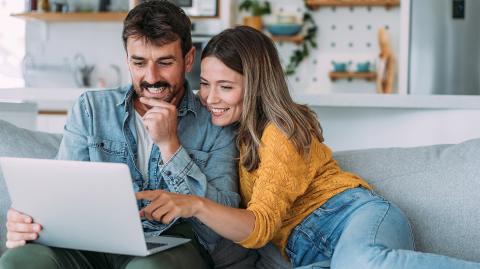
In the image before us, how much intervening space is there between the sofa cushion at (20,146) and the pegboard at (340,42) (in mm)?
3773

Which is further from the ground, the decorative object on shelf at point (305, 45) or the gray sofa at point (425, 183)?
the decorative object on shelf at point (305, 45)

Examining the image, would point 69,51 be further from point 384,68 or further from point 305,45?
point 384,68

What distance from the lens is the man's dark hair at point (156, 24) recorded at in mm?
2105

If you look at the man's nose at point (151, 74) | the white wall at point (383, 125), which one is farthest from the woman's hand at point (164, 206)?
the white wall at point (383, 125)

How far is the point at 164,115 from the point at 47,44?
182 inches

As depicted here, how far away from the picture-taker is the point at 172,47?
2.14 metres

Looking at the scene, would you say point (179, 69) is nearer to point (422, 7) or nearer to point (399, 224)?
point (399, 224)

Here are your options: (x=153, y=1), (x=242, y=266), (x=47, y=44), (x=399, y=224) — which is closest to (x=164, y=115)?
(x=153, y=1)

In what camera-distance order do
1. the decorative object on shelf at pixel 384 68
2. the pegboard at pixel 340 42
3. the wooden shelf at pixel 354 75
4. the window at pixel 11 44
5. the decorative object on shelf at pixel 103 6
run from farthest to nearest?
1. the window at pixel 11 44
2. the decorative object on shelf at pixel 103 6
3. the pegboard at pixel 340 42
4. the wooden shelf at pixel 354 75
5. the decorative object on shelf at pixel 384 68

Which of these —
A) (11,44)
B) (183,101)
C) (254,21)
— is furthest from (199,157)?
(11,44)

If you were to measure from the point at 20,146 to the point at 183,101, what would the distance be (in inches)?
20.3

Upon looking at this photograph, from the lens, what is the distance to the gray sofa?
2096mm

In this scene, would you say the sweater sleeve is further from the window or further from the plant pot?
the window

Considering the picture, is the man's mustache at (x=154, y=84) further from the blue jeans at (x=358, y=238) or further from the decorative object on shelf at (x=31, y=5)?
the decorative object on shelf at (x=31, y=5)
